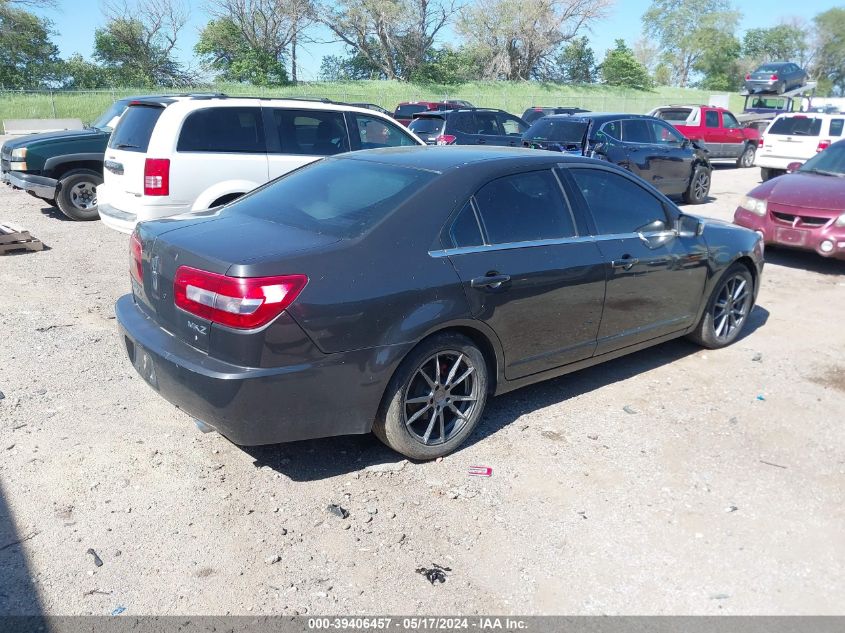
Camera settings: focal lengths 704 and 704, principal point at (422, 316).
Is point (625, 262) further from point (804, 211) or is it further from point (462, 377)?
point (804, 211)

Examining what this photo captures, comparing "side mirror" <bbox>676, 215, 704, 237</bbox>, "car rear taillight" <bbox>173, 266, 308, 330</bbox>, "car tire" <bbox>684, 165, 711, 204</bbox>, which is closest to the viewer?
"car rear taillight" <bbox>173, 266, 308, 330</bbox>

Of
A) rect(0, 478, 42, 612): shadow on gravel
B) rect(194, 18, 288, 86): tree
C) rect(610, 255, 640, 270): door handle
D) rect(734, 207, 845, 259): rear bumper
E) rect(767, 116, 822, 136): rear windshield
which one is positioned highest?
rect(194, 18, 288, 86): tree

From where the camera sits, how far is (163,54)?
4138 centimetres

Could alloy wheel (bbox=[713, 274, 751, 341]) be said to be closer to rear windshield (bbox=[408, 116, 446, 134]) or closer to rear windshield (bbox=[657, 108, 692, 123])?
rear windshield (bbox=[408, 116, 446, 134])

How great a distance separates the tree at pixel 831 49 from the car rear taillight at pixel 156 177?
8928 centimetres

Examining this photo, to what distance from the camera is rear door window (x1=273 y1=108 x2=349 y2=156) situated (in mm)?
8047

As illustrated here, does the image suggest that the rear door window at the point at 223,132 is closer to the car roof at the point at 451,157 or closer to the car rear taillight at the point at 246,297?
the car roof at the point at 451,157

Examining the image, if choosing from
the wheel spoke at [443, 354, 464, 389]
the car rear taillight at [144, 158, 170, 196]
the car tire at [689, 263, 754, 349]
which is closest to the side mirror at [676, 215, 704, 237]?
the car tire at [689, 263, 754, 349]

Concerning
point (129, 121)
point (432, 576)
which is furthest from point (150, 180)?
point (432, 576)

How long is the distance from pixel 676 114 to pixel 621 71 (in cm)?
3994

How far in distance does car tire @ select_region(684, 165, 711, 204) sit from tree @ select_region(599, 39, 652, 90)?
4657 cm

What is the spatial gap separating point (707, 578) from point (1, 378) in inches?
175

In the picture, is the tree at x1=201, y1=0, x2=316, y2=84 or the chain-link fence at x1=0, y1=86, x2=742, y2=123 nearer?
the chain-link fence at x1=0, y1=86, x2=742, y2=123

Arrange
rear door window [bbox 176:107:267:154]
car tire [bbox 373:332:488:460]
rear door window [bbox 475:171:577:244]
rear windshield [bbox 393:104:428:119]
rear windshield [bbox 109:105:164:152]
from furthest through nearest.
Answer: rear windshield [bbox 393:104:428:119]
rear windshield [bbox 109:105:164:152]
rear door window [bbox 176:107:267:154]
rear door window [bbox 475:171:577:244]
car tire [bbox 373:332:488:460]
